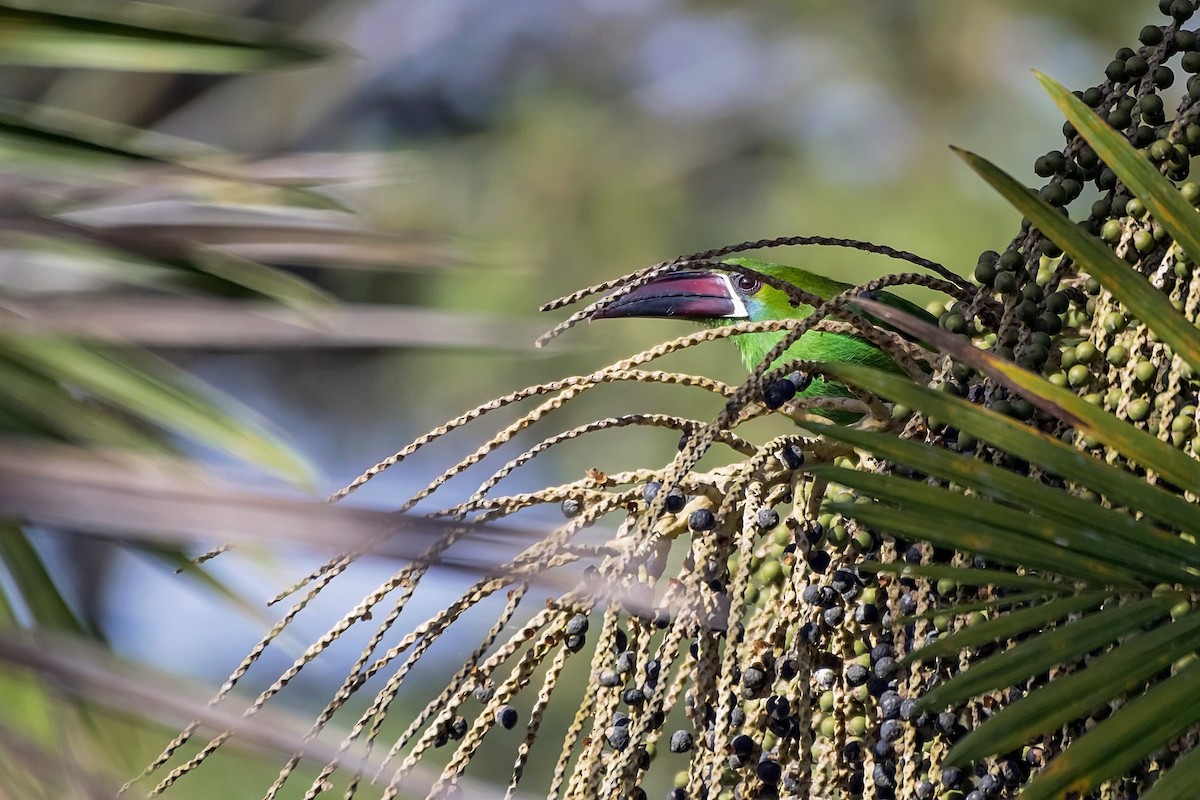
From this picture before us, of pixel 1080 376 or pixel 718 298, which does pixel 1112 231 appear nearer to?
pixel 1080 376

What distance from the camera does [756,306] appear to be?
2799 millimetres

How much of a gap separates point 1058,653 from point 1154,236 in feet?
1.85

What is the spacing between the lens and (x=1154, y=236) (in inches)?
47.9

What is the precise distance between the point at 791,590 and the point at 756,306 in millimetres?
1613

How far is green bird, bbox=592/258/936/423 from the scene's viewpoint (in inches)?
99.0

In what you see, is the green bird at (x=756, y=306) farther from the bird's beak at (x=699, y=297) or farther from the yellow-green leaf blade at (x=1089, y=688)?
the yellow-green leaf blade at (x=1089, y=688)

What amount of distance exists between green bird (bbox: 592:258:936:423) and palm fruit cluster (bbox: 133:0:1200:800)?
3.48 ft

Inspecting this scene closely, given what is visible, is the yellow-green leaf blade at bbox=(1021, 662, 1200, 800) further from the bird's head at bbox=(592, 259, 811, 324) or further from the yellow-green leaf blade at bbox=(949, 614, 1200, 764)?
the bird's head at bbox=(592, 259, 811, 324)

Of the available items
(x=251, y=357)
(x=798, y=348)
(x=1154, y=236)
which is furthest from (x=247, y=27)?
(x=251, y=357)

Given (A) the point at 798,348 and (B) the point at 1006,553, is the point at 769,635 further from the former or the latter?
(A) the point at 798,348

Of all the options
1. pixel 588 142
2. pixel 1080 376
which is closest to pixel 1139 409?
pixel 1080 376

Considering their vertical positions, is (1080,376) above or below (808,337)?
below

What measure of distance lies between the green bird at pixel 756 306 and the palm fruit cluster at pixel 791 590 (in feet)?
3.48

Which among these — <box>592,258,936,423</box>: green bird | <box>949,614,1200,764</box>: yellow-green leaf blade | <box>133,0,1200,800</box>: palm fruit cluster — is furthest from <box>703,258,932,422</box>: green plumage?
<box>949,614,1200,764</box>: yellow-green leaf blade
